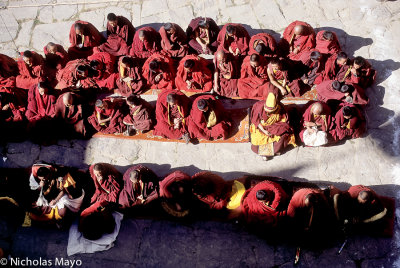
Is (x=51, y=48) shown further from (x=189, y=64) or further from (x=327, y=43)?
(x=327, y=43)

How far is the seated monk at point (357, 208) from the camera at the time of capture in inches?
208

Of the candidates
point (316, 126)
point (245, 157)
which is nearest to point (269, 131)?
point (245, 157)

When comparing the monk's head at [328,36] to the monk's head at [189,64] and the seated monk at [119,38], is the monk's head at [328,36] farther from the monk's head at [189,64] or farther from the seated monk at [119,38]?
the seated monk at [119,38]

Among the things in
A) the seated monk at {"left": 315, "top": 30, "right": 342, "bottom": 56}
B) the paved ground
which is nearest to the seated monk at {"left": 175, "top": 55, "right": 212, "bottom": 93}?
the paved ground

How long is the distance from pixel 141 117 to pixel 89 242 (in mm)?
2713

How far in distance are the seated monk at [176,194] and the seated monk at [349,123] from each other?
3.13 metres

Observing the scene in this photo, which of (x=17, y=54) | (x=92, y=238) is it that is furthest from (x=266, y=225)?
(x=17, y=54)

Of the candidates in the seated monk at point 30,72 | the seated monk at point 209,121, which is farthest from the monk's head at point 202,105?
the seated monk at point 30,72

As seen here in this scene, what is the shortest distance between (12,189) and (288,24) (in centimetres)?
744

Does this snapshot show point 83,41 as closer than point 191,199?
No

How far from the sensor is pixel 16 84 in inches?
303

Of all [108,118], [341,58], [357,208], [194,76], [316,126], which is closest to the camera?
[357,208]

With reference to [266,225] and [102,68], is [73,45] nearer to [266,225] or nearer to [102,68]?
[102,68]

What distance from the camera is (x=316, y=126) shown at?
6.21 meters
